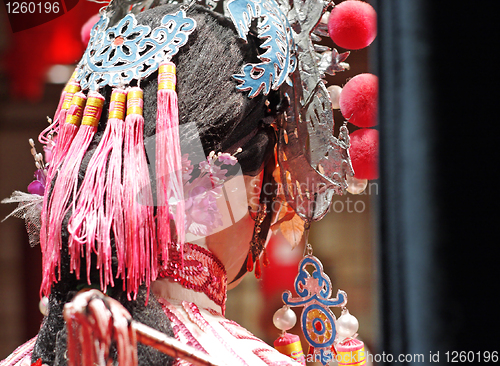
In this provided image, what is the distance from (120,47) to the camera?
0.78m

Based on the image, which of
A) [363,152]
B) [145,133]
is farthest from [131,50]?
[363,152]

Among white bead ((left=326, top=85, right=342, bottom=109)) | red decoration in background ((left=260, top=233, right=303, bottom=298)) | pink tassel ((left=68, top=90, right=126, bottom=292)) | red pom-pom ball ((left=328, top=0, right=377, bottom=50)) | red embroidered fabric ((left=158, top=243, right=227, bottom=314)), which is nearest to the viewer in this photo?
pink tassel ((left=68, top=90, right=126, bottom=292))

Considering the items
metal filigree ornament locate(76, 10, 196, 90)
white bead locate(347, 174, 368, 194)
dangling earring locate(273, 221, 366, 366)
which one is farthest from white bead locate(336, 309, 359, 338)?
metal filigree ornament locate(76, 10, 196, 90)

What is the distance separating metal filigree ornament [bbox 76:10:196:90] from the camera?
2.50ft

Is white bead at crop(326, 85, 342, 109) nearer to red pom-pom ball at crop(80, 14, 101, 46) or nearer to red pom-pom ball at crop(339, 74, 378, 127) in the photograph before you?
red pom-pom ball at crop(339, 74, 378, 127)

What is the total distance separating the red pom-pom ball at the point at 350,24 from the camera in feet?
2.93

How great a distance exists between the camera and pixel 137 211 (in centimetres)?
68

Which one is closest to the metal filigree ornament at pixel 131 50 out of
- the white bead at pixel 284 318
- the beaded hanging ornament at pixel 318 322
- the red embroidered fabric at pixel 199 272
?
the red embroidered fabric at pixel 199 272

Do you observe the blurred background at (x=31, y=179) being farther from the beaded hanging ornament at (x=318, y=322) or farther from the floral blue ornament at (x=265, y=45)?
the floral blue ornament at (x=265, y=45)

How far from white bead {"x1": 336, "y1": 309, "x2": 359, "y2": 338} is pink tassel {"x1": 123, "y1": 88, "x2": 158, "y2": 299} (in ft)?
1.50

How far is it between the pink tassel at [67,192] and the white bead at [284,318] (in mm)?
575

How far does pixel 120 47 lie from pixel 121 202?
0.26m

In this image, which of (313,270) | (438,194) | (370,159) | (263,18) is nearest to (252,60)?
(263,18)

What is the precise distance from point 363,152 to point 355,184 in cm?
6
